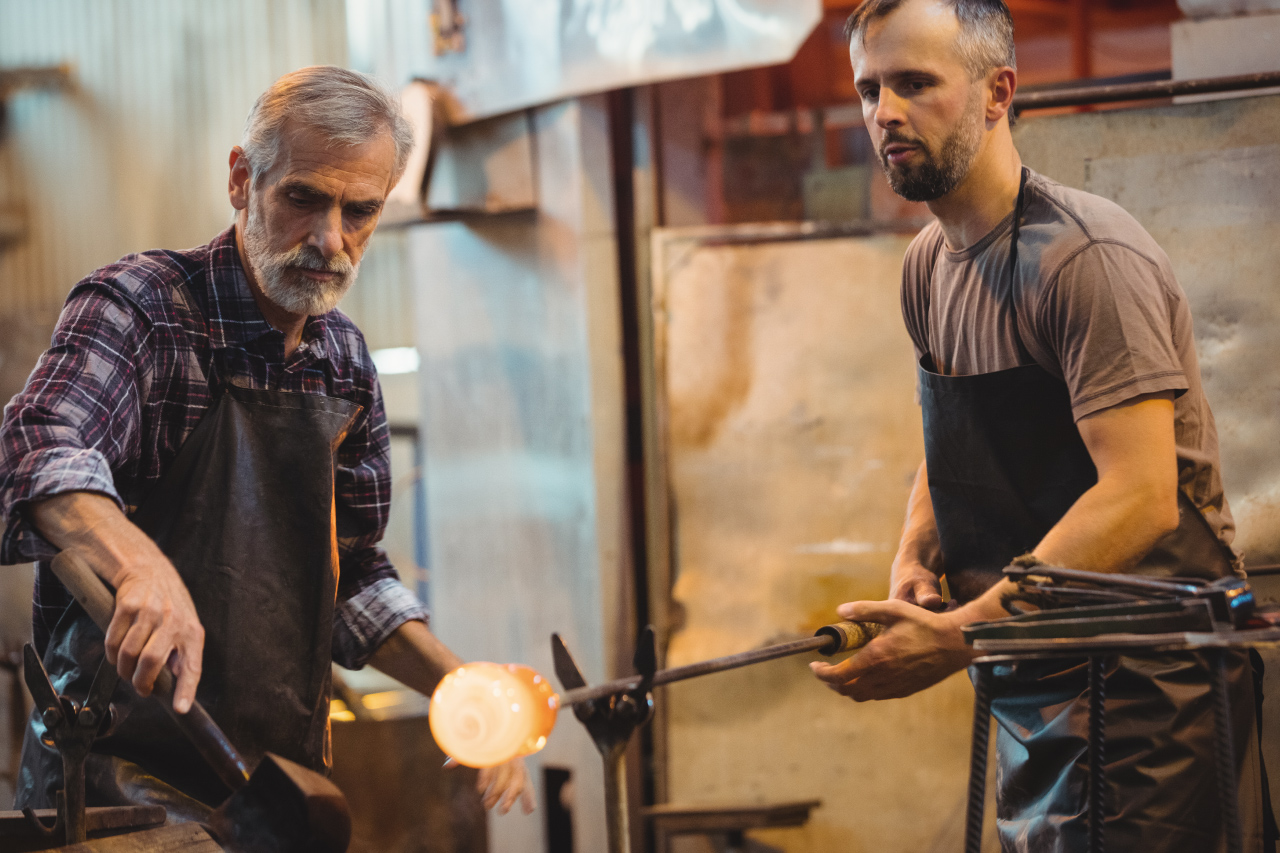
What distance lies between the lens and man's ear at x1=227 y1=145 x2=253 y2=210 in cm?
228

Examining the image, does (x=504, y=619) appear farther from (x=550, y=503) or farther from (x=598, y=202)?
(x=598, y=202)

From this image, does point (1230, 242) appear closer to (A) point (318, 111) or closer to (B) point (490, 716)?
(A) point (318, 111)

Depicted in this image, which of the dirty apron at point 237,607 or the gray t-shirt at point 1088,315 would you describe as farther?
the dirty apron at point 237,607

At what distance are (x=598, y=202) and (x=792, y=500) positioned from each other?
1.37 m

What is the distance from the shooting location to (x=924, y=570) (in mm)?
2264

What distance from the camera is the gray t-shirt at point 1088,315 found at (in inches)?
69.7

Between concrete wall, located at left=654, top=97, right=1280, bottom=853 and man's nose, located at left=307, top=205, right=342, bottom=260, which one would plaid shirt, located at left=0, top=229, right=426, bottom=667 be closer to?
man's nose, located at left=307, top=205, right=342, bottom=260

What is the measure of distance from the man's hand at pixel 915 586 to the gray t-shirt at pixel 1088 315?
0.39 meters

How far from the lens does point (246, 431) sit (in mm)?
2137

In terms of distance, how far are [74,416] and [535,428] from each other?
9.60ft

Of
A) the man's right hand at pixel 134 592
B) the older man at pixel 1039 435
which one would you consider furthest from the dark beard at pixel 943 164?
the man's right hand at pixel 134 592

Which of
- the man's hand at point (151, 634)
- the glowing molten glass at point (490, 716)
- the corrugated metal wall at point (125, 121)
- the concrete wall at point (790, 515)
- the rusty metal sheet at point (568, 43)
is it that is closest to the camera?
the glowing molten glass at point (490, 716)

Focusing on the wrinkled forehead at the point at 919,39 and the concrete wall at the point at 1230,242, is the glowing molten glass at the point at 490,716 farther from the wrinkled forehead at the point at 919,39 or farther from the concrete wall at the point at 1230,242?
the concrete wall at the point at 1230,242

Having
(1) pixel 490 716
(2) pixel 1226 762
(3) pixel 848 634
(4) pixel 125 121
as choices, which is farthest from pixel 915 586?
(4) pixel 125 121
